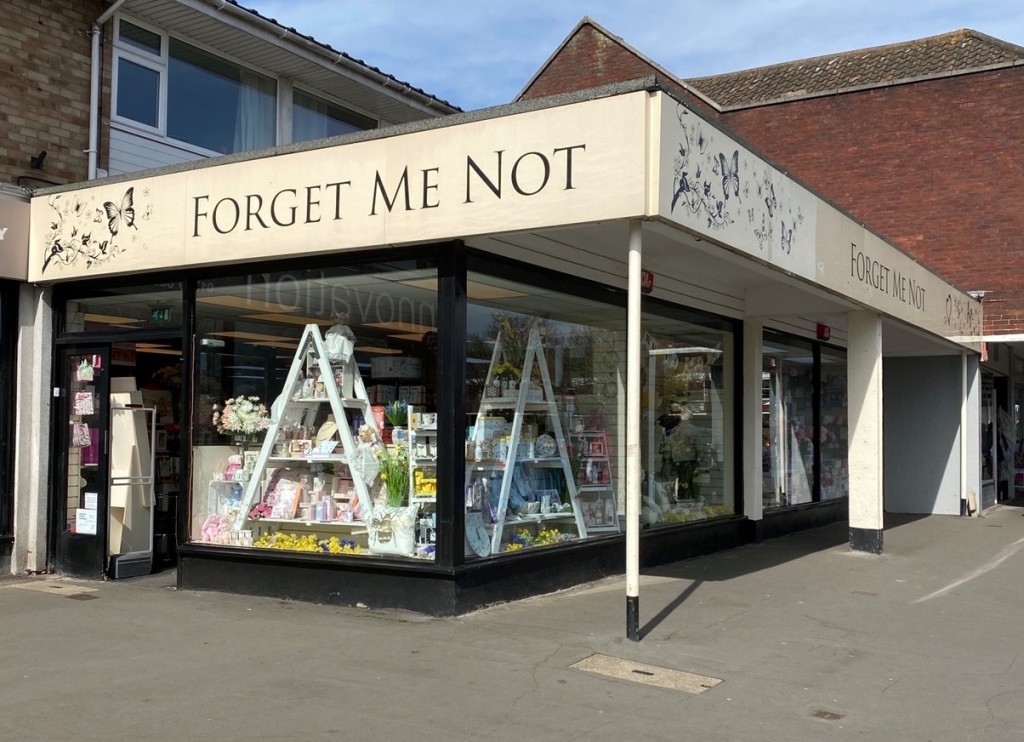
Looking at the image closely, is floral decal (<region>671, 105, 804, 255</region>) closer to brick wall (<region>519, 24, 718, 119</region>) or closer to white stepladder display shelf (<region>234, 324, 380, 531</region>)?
white stepladder display shelf (<region>234, 324, 380, 531</region>)

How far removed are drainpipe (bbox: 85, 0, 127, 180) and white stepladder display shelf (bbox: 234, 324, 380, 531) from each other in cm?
386

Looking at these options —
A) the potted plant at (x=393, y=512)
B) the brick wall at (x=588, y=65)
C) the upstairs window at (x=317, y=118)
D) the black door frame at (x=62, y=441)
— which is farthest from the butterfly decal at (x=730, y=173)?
the brick wall at (x=588, y=65)

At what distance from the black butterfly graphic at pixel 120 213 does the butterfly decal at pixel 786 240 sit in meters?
5.95

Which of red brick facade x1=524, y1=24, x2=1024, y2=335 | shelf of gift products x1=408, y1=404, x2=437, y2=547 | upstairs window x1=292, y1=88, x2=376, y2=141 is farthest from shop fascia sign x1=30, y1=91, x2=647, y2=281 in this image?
red brick facade x1=524, y1=24, x2=1024, y2=335

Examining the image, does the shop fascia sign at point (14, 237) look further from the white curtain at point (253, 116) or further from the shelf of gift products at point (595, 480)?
the shelf of gift products at point (595, 480)

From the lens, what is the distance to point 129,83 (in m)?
11.3

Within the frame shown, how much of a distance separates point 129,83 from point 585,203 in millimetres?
6948

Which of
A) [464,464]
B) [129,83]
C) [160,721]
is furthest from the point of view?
[129,83]

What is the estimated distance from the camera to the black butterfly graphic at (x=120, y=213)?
9.21 m

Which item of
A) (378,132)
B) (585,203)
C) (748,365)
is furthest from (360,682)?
(748,365)

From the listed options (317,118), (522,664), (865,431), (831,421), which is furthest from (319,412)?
(831,421)

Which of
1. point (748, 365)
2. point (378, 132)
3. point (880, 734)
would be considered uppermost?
point (378, 132)

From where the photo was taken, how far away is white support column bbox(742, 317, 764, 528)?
12328 millimetres

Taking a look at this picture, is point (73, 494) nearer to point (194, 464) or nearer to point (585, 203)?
point (194, 464)
